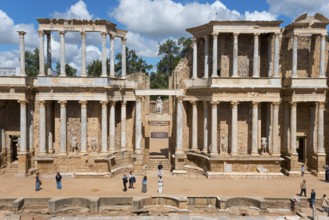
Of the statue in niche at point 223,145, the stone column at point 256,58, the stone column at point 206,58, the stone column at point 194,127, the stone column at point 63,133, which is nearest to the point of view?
the stone column at point 63,133

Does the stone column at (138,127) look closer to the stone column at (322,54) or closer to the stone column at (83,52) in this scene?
the stone column at (83,52)

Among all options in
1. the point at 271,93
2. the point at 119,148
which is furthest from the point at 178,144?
the point at 271,93

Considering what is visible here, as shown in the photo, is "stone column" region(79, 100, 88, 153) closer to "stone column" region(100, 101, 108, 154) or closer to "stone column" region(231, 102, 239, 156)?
"stone column" region(100, 101, 108, 154)

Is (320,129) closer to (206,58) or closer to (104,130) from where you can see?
(206,58)

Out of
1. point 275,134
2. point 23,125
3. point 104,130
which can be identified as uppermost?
point 23,125

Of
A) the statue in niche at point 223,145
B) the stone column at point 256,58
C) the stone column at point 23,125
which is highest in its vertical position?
the stone column at point 256,58

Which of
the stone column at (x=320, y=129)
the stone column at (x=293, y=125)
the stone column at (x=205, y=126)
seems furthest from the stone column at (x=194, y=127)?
the stone column at (x=320, y=129)

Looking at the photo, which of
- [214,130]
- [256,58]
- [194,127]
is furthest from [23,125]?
[256,58]

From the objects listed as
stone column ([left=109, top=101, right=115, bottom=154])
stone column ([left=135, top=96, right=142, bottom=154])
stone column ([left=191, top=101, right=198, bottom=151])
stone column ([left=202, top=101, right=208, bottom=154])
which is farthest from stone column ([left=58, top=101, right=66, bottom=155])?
stone column ([left=202, top=101, right=208, bottom=154])

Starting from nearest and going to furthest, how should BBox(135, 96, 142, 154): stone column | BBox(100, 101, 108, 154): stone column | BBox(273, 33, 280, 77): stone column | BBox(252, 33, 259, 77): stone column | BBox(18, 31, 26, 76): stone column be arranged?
BBox(18, 31, 26, 76): stone column
BBox(273, 33, 280, 77): stone column
BBox(252, 33, 259, 77): stone column
BBox(100, 101, 108, 154): stone column
BBox(135, 96, 142, 154): stone column

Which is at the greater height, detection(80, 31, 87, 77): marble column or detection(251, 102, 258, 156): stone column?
detection(80, 31, 87, 77): marble column

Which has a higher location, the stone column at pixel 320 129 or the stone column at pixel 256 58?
the stone column at pixel 256 58

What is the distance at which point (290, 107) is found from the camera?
2889 centimetres

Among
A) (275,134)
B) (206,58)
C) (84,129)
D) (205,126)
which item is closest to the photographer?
(84,129)
